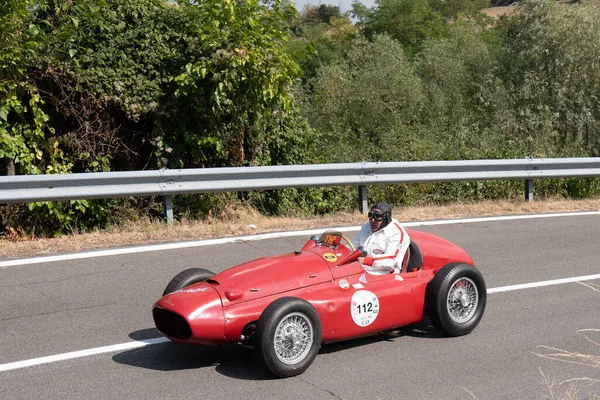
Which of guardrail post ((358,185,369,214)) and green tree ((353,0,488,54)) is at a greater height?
green tree ((353,0,488,54))

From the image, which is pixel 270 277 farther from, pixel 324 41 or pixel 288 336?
pixel 324 41

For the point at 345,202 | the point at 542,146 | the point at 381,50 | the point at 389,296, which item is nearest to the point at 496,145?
the point at 542,146

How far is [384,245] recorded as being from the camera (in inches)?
305

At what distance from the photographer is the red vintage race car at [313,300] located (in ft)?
21.1

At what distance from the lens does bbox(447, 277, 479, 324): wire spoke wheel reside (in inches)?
302

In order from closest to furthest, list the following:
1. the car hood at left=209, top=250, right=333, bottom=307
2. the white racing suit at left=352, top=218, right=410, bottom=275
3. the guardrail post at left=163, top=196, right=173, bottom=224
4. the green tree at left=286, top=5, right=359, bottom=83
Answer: the car hood at left=209, top=250, right=333, bottom=307
the white racing suit at left=352, top=218, right=410, bottom=275
the guardrail post at left=163, top=196, right=173, bottom=224
the green tree at left=286, top=5, right=359, bottom=83

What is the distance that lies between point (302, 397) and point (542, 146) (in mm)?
14874

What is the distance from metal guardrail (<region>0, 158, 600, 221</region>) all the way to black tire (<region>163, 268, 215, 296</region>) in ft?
12.6

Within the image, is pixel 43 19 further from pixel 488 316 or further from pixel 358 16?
pixel 358 16

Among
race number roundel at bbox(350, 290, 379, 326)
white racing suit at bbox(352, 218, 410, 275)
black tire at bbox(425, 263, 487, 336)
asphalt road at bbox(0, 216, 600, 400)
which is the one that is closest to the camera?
asphalt road at bbox(0, 216, 600, 400)

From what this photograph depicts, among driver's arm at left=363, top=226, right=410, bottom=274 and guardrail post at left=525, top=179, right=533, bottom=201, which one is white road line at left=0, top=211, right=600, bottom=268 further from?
driver's arm at left=363, top=226, right=410, bottom=274

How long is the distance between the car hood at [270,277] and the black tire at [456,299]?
112cm

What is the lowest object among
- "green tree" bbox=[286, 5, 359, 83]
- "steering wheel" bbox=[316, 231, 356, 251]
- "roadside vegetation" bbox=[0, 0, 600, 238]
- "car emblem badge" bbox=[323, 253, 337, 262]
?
"car emblem badge" bbox=[323, 253, 337, 262]

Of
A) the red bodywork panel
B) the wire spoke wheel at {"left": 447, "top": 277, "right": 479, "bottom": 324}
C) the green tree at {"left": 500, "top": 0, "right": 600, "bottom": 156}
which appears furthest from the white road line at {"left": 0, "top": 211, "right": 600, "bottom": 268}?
the green tree at {"left": 500, "top": 0, "right": 600, "bottom": 156}
